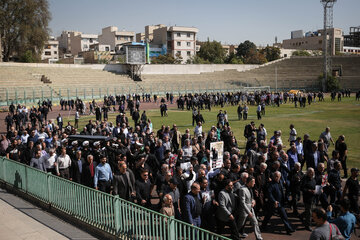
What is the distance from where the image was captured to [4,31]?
6312 centimetres

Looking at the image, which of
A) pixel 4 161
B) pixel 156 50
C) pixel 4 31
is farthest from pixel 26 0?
pixel 4 161

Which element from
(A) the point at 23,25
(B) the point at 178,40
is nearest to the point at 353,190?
(A) the point at 23,25

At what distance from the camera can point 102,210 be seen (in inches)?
285

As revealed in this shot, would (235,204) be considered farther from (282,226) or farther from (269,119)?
(269,119)

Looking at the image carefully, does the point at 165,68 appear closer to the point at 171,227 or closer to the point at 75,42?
the point at 75,42

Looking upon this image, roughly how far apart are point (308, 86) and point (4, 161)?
5890cm

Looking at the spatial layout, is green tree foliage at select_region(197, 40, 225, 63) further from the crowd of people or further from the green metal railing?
the green metal railing

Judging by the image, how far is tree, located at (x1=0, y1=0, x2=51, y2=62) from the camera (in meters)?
62.0

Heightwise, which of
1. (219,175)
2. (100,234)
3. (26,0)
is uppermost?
(26,0)

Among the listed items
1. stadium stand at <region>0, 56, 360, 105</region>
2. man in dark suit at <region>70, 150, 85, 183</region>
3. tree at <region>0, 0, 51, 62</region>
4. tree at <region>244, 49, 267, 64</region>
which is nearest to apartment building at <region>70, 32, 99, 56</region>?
tree at <region>0, 0, 51, 62</region>

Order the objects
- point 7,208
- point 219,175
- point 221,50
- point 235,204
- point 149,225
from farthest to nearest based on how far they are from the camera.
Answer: point 221,50 < point 7,208 < point 219,175 < point 235,204 < point 149,225

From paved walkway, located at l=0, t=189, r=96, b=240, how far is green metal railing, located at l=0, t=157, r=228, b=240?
339 millimetres

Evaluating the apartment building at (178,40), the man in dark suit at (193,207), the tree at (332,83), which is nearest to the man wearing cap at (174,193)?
the man in dark suit at (193,207)

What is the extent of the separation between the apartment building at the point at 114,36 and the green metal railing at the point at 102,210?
4095 inches
